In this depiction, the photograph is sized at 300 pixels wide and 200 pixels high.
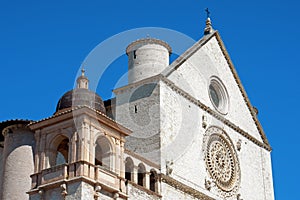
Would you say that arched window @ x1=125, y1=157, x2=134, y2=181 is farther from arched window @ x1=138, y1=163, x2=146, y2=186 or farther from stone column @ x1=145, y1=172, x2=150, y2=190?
stone column @ x1=145, y1=172, x2=150, y2=190

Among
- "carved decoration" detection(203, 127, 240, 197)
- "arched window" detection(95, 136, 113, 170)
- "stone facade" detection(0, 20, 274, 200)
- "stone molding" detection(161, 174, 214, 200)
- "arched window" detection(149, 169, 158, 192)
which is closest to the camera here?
"stone facade" detection(0, 20, 274, 200)

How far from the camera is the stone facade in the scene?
60.7 ft

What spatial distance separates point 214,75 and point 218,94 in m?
0.93

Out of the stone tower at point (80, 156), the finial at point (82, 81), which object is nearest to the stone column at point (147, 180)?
the stone tower at point (80, 156)

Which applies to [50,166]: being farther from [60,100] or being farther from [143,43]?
[143,43]

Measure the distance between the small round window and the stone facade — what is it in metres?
0.05

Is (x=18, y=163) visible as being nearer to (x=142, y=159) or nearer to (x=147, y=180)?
(x=142, y=159)

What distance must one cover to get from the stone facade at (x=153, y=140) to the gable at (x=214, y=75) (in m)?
0.05

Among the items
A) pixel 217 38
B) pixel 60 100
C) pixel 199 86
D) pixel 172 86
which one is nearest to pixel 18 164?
pixel 60 100

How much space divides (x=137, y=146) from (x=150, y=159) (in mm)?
923

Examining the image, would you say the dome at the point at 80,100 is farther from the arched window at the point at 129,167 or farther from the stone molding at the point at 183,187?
the stone molding at the point at 183,187

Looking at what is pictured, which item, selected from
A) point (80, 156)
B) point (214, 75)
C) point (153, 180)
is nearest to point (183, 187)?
point (153, 180)

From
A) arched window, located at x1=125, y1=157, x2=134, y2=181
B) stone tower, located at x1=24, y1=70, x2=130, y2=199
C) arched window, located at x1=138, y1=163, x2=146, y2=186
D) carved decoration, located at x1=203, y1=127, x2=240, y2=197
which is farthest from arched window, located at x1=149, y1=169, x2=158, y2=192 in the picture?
carved decoration, located at x1=203, y1=127, x2=240, y2=197

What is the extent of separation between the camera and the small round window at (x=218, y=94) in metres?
27.5
